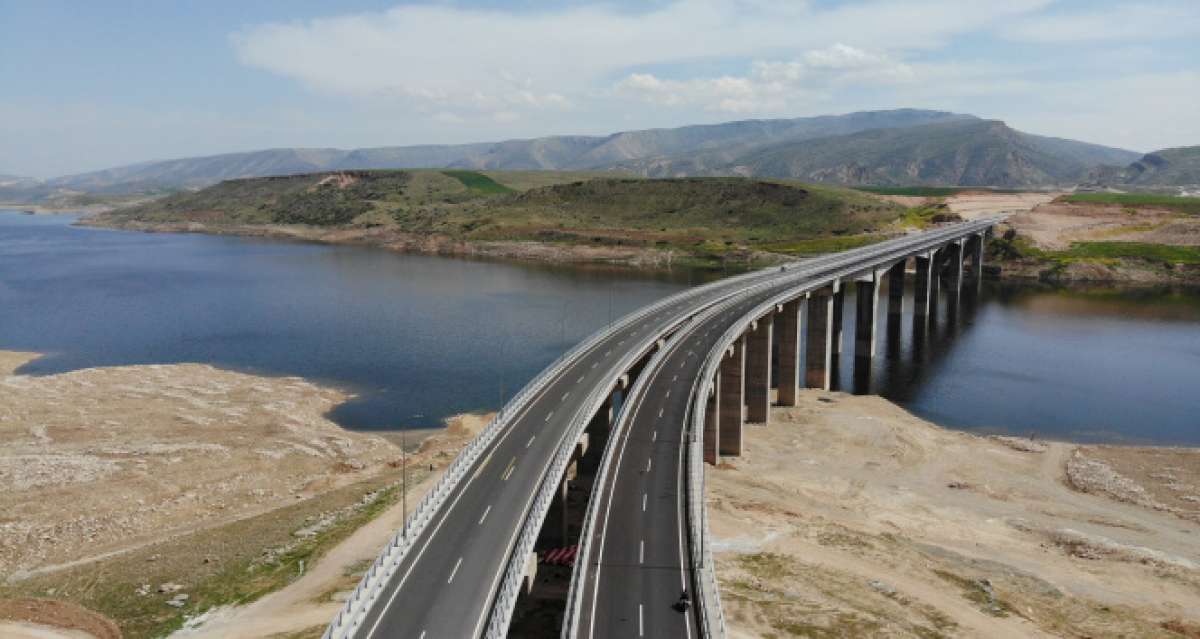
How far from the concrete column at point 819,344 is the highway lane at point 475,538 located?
43.3 m

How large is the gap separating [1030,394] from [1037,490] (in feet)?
105

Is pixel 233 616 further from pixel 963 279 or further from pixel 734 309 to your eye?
pixel 963 279

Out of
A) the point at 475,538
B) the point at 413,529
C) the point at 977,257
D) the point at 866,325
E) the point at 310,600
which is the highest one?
the point at 977,257

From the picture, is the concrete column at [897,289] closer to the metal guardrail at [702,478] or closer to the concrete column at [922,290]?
the concrete column at [922,290]

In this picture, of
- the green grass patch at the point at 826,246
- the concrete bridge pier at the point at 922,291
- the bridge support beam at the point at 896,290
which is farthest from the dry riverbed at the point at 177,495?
the green grass patch at the point at 826,246

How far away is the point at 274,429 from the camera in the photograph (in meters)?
71.3

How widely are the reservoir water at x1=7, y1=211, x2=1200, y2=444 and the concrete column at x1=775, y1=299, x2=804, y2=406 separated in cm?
1432

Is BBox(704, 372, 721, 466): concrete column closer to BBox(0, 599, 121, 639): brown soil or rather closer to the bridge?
the bridge

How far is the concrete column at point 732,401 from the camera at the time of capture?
68188mm

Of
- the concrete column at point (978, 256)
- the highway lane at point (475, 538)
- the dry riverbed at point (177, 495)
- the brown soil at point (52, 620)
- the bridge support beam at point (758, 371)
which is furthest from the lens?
the concrete column at point (978, 256)

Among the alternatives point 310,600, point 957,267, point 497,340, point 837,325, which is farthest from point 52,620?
point 957,267

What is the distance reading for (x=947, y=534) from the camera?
51781 mm

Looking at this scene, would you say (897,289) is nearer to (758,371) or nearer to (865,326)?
(865,326)

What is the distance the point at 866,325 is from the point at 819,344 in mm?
17452
